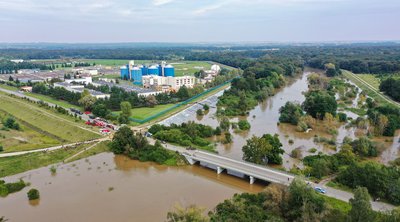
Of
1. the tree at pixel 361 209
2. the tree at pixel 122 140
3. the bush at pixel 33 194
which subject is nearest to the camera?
the tree at pixel 361 209

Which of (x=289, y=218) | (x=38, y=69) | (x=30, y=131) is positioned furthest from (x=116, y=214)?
(x=38, y=69)

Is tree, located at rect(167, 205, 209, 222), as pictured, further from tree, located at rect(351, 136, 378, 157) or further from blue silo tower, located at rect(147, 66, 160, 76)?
blue silo tower, located at rect(147, 66, 160, 76)

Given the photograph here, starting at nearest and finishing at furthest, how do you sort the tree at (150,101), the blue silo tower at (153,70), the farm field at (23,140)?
the farm field at (23,140), the tree at (150,101), the blue silo tower at (153,70)

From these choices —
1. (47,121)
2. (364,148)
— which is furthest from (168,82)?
(364,148)

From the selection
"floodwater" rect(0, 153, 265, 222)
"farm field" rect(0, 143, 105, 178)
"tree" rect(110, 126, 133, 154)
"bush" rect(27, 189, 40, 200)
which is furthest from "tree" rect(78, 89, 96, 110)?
"bush" rect(27, 189, 40, 200)

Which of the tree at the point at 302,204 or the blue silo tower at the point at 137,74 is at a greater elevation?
the blue silo tower at the point at 137,74

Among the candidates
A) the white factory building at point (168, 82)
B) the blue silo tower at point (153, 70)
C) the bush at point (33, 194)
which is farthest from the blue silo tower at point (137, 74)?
the bush at point (33, 194)

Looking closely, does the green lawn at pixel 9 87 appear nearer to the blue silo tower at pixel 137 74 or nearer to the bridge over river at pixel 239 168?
the blue silo tower at pixel 137 74
